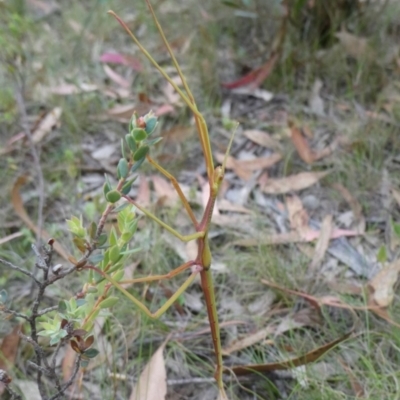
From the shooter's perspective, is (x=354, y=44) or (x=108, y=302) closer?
(x=108, y=302)

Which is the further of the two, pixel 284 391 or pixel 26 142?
pixel 26 142

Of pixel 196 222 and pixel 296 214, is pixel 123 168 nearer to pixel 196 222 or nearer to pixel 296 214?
pixel 196 222

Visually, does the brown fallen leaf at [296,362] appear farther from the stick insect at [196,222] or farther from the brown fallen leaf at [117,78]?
the brown fallen leaf at [117,78]

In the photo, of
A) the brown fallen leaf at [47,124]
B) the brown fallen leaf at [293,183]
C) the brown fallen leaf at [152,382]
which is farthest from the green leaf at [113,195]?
the brown fallen leaf at [47,124]

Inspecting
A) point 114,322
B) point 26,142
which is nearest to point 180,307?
point 114,322

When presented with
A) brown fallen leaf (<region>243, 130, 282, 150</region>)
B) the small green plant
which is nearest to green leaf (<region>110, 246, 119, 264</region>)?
the small green plant

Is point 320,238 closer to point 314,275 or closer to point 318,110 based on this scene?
point 314,275

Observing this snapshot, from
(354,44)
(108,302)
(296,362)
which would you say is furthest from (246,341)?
(354,44)
